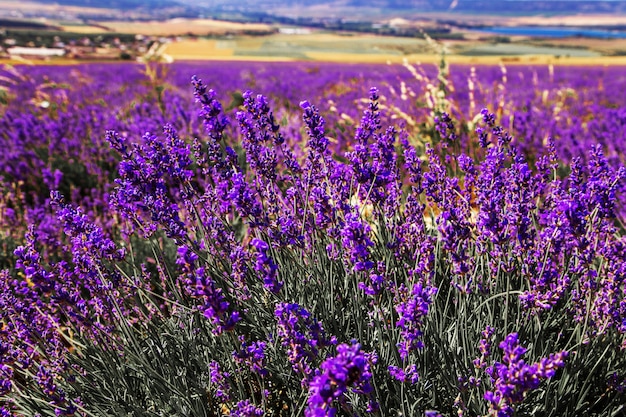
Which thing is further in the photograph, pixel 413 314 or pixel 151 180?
pixel 151 180

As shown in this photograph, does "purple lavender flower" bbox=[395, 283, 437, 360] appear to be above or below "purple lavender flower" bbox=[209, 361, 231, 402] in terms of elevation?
above

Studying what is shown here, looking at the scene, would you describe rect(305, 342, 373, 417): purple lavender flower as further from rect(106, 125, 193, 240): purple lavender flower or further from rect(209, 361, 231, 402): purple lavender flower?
rect(106, 125, 193, 240): purple lavender flower

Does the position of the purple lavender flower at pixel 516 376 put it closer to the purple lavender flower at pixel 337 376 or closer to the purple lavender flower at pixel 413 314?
the purple lavender flower at pixel 413 314

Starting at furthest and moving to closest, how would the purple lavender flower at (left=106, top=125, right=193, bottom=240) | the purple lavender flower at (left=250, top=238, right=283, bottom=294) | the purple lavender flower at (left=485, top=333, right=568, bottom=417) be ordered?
1. the purple lavender flower at (left=106, top=125, right=193, bottom=240)
2. the purple lavender flower at (left=250, top=238, right=283, bottom=294)
3. the purple lavender flower at (left=485, top=333, right=568, bottom=417)

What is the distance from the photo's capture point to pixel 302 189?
2570 mm

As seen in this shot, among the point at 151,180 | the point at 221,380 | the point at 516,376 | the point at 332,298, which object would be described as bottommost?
the point at 221,380

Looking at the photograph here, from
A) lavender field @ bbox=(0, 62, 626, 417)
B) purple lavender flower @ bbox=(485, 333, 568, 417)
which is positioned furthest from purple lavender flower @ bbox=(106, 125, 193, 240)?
purple lavender flower @ bbox=(485, 333, 568, 417)

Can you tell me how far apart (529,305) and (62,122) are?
6.67 metres

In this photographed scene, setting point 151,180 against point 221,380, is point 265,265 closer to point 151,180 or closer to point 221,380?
point 221,380

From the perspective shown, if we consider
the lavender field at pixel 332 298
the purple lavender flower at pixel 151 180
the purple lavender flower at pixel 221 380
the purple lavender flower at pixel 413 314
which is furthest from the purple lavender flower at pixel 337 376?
the purple lavender flower at pixel 151 180

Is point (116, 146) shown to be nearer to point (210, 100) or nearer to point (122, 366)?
point (210, 100)

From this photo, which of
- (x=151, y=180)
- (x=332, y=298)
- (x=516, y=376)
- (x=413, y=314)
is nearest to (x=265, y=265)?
(x=413, y=314)

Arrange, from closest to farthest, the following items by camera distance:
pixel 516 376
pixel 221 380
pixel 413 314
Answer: pixel 516 376 < pixel 413 314 < pixel 221 380

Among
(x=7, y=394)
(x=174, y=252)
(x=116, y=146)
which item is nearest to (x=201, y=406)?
(x=7, y=394)
